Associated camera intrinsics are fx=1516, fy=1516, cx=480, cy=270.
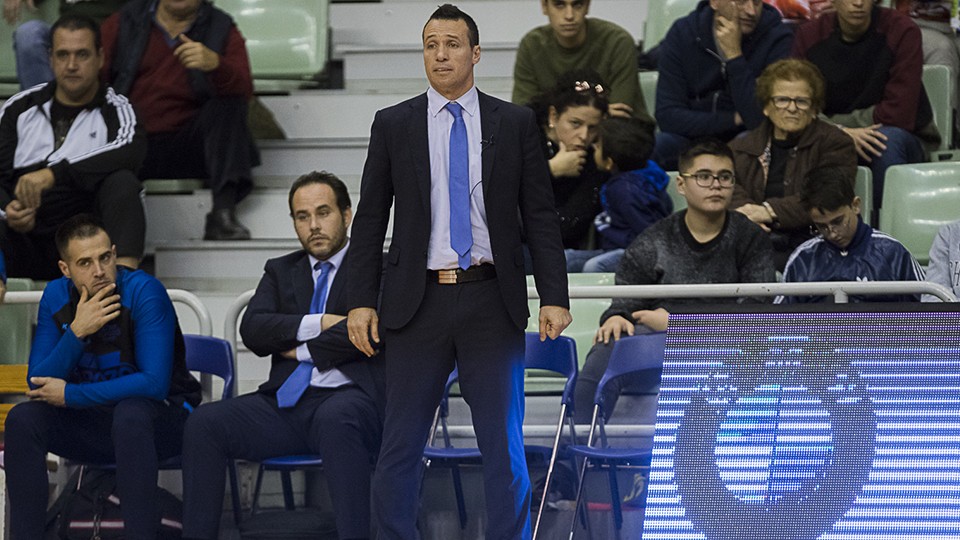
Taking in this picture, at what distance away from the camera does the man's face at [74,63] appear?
20.9 feet

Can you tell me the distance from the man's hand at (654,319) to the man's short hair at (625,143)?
96 cm

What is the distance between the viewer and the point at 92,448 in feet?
16.6

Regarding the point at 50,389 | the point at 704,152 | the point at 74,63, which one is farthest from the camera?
the point at 74,63

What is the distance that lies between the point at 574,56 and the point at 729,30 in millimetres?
699

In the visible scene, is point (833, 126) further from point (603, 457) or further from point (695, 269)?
point (603, 457)

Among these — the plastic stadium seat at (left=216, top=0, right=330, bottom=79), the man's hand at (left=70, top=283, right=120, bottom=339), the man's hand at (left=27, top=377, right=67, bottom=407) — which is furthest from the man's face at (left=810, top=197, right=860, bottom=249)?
A: the plastic stadium seat at (left=216, top=0, right=330, bottom=79)

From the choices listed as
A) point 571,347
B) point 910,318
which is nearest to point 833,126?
point 571,347

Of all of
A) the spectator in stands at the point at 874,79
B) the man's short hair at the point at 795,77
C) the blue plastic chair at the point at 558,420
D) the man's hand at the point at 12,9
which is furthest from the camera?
the man's hand at the point at 12,9

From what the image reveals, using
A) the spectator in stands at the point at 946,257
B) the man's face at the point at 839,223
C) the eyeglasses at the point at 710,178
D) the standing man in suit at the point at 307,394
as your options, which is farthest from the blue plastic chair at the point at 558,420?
the spectator in stands at the point at 946,257

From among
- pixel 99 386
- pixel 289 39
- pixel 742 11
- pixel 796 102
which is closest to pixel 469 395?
pixel 99 386

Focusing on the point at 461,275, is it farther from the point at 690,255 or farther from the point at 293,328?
the point at 690,255

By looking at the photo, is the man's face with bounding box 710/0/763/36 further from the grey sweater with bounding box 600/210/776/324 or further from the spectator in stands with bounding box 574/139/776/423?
the grey sweater with bounding box 600/210/776/324

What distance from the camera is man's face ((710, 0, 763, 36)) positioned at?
265 inches

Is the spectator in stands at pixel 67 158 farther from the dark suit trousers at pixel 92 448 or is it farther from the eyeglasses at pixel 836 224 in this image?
the eyeglasses at pixel 836 224
